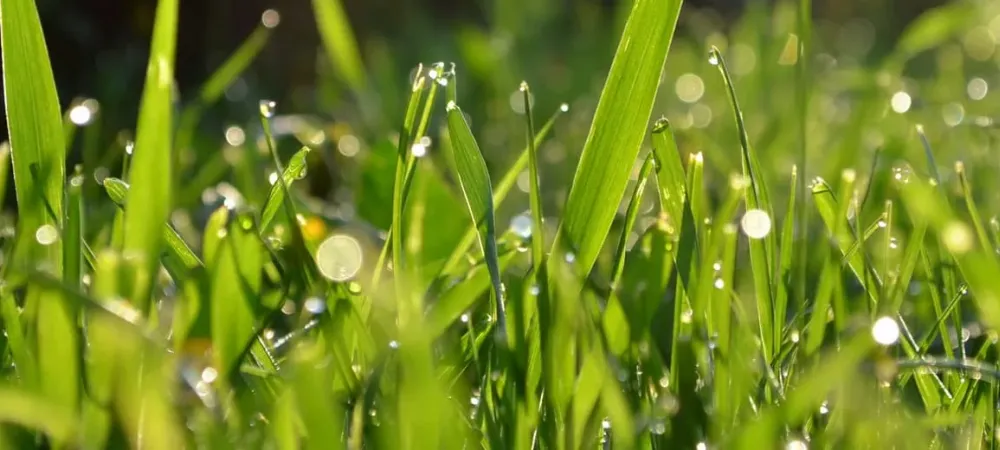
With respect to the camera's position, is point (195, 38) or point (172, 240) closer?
point (172, 240)

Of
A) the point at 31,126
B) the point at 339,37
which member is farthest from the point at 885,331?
the point at 339,37

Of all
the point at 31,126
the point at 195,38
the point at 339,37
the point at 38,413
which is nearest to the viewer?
the point at 38,413

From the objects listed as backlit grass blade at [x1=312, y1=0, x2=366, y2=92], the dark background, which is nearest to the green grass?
backlit grass blade at [x1=312, y1=0, x2=366, y2=92]

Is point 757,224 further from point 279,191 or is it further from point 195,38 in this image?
point 195,38

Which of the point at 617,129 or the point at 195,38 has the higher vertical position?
the point at 195,38

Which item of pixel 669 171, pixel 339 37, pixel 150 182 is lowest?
pixel 150 182

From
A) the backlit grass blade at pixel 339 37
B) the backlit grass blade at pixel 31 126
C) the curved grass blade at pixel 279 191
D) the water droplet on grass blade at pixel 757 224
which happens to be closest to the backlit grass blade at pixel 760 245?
the water droplet on grass blade at pixel 757 224

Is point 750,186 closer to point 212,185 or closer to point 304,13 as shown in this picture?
point 212,185
